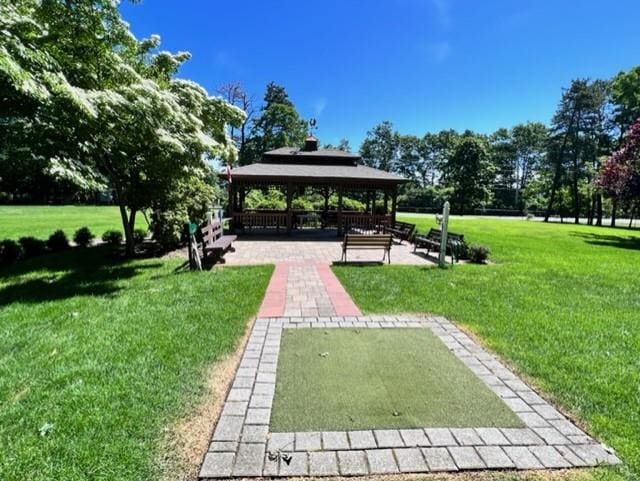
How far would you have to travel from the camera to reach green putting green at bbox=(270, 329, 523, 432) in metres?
2.74

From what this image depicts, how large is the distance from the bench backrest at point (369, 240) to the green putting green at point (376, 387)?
5.03m

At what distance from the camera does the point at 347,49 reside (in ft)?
59.3

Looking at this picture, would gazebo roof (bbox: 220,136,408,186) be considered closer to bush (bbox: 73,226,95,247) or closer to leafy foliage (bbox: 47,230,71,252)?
bush (bbox: 73,226,95,247)

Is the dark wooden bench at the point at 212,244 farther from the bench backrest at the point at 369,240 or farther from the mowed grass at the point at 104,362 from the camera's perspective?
the bench backrest at the point at 369,240

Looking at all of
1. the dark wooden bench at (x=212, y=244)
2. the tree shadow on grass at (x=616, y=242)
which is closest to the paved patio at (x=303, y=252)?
the dark wooden bench at (x=212, y=244)

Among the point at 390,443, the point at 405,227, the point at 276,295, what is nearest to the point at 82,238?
the point at 276,295

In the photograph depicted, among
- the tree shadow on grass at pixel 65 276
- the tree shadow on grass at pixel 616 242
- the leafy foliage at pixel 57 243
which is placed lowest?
the tree shadow on grass at pixel 65 276

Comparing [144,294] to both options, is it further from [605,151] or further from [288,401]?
[605,151]

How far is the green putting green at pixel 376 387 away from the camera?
2740 mm

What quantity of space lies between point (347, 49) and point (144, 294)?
55.2 feet

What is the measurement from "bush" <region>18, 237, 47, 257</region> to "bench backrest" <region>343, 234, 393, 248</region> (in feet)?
31.7

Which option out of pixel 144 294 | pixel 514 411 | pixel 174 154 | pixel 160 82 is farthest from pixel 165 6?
pixel 514 411

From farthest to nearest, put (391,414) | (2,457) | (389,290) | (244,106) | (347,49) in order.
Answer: (244,106) → (347,49) → (389,290) → (391,414) → (2,457)

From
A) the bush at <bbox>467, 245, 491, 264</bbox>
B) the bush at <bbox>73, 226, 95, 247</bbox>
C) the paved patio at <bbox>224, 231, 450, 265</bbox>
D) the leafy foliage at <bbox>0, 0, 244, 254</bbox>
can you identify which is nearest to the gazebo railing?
the paved patio at <bbox>224, 231, 450, 265</bbox>
